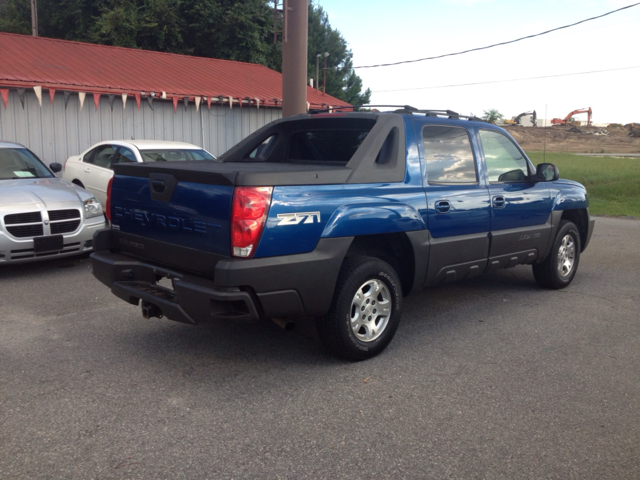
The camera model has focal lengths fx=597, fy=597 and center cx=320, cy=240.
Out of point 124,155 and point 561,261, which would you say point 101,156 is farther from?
point 561,261

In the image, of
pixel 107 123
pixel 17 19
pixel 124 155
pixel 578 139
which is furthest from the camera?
pixel 578 139

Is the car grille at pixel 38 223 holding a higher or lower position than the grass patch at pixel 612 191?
higher

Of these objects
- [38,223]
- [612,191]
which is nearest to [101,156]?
[38,223]

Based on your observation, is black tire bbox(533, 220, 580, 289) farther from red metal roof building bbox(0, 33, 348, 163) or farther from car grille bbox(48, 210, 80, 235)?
red metal roof building bbox(0, 33, 348, 163)

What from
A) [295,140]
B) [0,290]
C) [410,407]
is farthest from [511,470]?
[0,290]

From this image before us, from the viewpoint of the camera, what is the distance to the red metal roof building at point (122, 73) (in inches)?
483

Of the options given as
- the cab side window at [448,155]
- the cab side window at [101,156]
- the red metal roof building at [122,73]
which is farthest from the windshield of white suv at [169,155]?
the cab side window at [448,155]

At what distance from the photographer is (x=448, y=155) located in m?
5.26

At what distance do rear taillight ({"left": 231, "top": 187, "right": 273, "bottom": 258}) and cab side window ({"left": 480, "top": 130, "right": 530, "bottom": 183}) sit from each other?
2767 mm

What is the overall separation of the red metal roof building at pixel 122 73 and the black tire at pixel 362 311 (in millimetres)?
9637

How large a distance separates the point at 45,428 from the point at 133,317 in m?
2.21

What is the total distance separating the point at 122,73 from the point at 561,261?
36.7 feet

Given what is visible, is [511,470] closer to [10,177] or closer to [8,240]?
[8,240]

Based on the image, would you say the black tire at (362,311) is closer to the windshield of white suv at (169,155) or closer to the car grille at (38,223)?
the car grille at (38,223)
